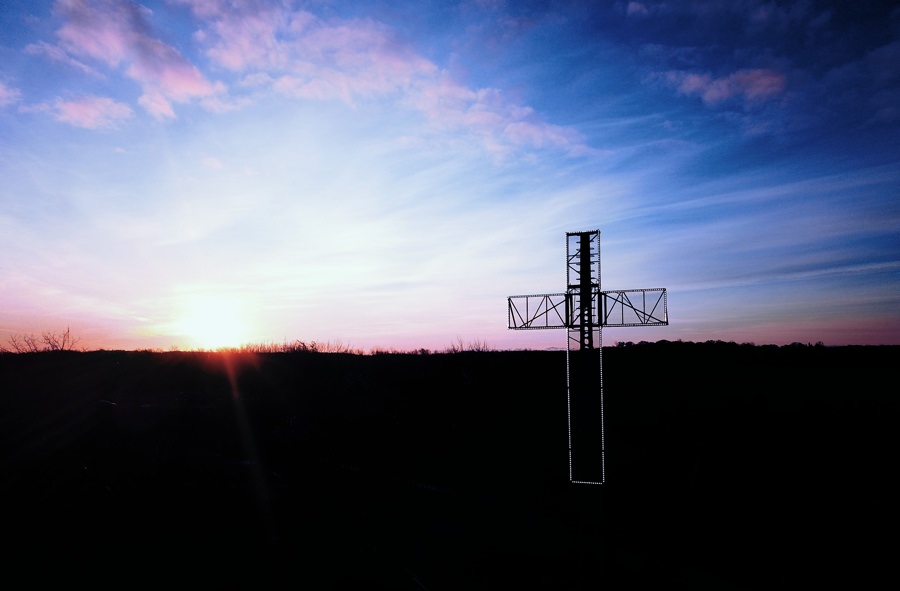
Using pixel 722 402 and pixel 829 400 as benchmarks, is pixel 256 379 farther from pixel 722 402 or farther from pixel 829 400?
pixel 829 400

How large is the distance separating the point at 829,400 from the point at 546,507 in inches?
569

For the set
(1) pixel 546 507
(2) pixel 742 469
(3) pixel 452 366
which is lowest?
(1) pixel 546 507

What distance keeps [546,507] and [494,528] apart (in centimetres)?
289

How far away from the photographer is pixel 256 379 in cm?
3812

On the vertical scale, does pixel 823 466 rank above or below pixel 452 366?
below

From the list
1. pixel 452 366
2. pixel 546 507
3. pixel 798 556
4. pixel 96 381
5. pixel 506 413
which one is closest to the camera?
pixel 798 556

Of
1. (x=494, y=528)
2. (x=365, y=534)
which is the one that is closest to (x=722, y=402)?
(x=494, y=528)

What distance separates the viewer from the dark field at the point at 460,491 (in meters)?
8.76

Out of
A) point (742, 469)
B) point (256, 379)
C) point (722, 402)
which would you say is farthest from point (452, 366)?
point (256, 379)

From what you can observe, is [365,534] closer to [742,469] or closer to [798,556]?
[798,556]

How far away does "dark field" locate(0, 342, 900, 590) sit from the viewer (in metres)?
8.76

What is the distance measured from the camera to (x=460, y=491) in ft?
44.7

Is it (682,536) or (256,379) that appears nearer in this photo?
(682,536)

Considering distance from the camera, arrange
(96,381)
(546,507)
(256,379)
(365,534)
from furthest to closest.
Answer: (256,379) < (96,381) < (546,507) < (365,534)
